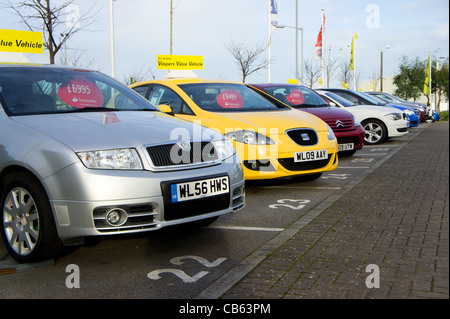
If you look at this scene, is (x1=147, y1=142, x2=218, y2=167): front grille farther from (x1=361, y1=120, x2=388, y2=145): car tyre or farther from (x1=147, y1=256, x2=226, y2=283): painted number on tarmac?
(x1=361, y1=120, x2=388, y2=145): car tyre

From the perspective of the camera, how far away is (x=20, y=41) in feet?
34.9

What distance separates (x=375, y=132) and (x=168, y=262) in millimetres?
12157

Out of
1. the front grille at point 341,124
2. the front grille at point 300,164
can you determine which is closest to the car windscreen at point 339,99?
the front grille at point 341,124

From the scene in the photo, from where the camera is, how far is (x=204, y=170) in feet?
13.5

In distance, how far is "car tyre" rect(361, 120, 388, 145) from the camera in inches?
587

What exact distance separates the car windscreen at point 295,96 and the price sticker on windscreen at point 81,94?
6.12 meters

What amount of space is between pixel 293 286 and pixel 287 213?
2403 mm

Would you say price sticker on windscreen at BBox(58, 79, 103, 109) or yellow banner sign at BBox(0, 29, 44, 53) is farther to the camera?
yellow banner sign at BBox(0, 29, 44, 53)

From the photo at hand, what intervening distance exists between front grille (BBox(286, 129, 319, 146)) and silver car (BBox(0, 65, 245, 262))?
2.56 metres

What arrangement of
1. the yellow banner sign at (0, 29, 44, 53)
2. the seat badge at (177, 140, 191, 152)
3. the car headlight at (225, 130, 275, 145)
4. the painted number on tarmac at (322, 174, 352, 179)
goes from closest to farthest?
1. the seat badge at (177, 140, 191, 152)
2. the car headlight at (225, 130, 275, 145)
3. the painted number on tarmac at (322, 174, 352, 179)
4. the yellow banner sign at (0, 29, 44, 53)

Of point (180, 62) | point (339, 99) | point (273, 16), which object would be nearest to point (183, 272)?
point (339, 99)

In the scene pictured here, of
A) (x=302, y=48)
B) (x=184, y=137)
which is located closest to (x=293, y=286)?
(x=184, y=137)

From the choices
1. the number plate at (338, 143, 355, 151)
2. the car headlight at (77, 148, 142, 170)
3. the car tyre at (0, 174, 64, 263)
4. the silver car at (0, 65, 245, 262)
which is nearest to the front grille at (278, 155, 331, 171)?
the silver car at (0, 65, 245, 262)

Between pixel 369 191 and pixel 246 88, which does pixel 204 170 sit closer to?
pixel 369 191
